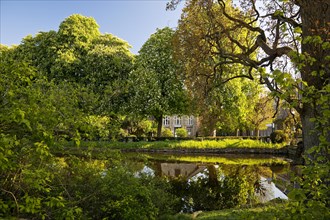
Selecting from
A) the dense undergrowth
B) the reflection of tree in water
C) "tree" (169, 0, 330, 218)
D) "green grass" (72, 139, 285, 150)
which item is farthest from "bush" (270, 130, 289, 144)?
"tree" (169, 0, 330, 218)

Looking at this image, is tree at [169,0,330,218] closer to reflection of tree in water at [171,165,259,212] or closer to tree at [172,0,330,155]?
tree at [172,0,330,155]

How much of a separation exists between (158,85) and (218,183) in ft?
52.5

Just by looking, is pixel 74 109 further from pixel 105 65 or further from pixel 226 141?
pixel 105 65

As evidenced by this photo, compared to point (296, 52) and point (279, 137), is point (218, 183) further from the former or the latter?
point (279, 137)

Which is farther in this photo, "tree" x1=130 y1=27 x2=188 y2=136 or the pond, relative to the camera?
"tree" x1=130 y1=27 x2=188 y2=136

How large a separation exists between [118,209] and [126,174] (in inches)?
45.7

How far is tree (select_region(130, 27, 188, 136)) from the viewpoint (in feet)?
91.0

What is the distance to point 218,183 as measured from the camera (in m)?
13.1

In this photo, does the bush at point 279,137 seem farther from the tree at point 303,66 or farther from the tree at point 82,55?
the tree at point 303,66

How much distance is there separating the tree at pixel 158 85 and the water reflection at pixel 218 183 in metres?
9.83

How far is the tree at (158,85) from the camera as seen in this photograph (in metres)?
27.7

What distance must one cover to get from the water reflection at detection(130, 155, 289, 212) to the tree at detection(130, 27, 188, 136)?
983cm

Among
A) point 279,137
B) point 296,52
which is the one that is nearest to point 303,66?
point 296,52

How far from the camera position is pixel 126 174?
7000mm
